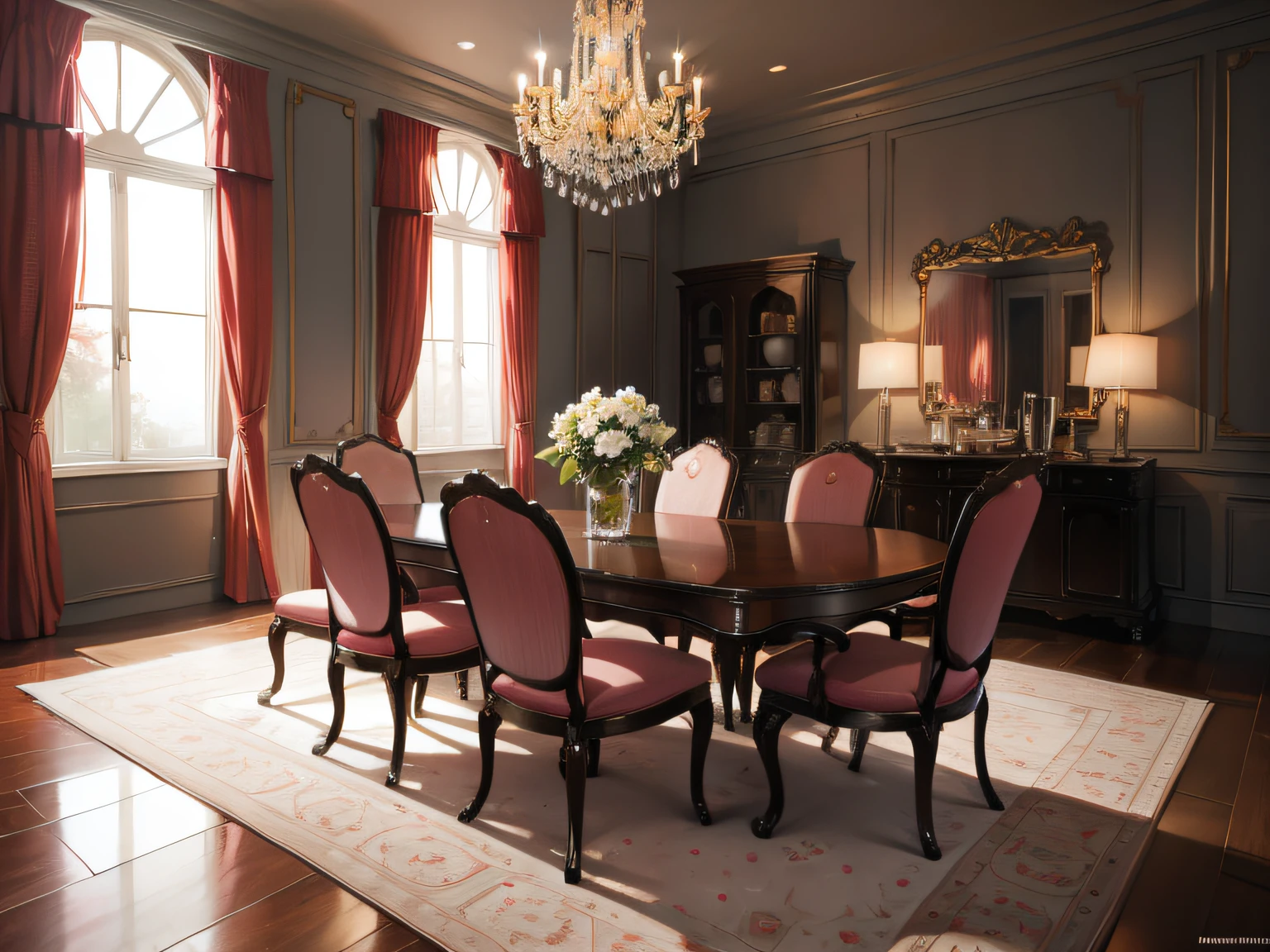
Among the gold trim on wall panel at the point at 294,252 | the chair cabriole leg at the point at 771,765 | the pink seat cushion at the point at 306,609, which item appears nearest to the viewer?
the chair cabriole leg at the point at 771,765

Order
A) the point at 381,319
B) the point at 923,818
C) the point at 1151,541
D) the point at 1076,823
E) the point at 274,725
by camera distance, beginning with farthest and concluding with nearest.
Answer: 1. the point at 381,319
2. the point at 1151,541
3. the point at 274,725
4. the point at 1076,823
5. the point at 923,818

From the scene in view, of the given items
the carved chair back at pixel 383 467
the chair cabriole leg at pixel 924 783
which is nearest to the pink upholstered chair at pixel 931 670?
the chair cabriole leg at pixel 924 783

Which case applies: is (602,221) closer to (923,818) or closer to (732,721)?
(732,721)

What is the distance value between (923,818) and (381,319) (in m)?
4.17

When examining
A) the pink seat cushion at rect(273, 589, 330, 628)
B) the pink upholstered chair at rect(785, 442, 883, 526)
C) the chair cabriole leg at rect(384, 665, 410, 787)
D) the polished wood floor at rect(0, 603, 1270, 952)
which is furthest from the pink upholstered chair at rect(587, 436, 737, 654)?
the polished wood floor at rect(0, 603, 1270, 952)

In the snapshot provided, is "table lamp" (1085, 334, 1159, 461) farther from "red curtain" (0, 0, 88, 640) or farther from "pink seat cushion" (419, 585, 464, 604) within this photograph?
"red curtain" (0, 0, 88, 640)

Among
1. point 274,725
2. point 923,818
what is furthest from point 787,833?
point 274,725

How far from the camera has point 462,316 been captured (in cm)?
569

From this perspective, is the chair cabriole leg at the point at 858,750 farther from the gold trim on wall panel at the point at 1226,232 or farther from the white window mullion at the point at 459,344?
the white window mullion at the point at 459,344

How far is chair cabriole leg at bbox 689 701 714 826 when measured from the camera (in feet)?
7.23

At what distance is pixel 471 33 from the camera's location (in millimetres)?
4641

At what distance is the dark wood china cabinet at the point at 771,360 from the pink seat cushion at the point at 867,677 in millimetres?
3403

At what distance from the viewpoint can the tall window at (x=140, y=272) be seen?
4113mm

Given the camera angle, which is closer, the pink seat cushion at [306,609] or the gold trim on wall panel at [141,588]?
the pink seat cushion at [306,609]
